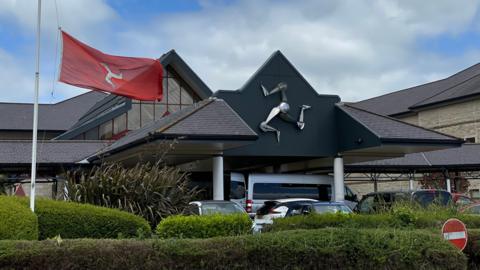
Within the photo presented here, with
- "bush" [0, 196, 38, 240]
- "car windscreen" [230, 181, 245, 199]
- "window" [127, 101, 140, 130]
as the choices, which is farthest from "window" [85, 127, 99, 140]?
"bush" [0, 196, 38, 240]

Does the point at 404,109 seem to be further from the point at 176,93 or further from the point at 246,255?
the point at 246,255

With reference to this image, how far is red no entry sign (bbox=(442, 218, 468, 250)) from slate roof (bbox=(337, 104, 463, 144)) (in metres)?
13.6

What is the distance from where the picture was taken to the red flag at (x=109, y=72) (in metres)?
11.7

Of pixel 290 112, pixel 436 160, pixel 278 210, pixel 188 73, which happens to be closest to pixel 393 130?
pixel 290 112

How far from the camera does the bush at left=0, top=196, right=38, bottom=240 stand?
29.3 feet

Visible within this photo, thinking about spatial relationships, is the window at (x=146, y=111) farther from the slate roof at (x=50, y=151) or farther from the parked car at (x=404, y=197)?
the parked car at (x=404, y=197)

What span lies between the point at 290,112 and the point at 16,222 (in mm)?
17968

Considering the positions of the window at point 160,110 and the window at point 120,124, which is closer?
the window at point 120,124

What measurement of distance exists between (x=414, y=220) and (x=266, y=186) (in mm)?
14985

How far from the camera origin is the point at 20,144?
3266 centimetres

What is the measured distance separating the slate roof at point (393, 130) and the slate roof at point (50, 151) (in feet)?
42.5

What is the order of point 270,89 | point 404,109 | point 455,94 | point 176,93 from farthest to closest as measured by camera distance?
point 404,109, point 455,94, point 176,93, point 270,89

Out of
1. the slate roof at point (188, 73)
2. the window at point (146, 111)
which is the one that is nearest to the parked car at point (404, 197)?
the slate roof at point (188, 73)

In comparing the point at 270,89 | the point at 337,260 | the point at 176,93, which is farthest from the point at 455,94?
the point at 337,260
